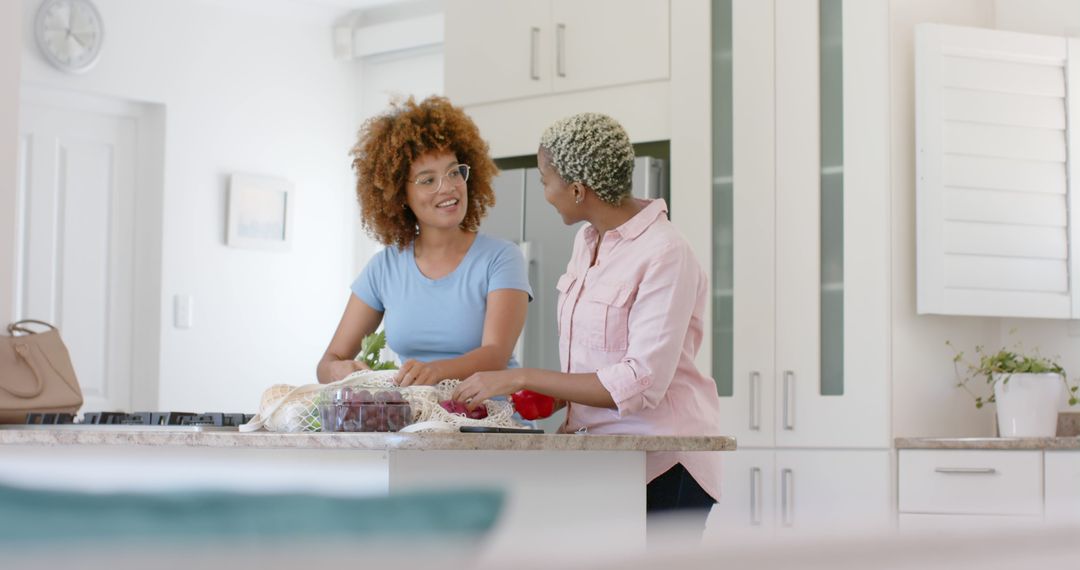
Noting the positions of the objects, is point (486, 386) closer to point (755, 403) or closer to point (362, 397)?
point (362, 397)

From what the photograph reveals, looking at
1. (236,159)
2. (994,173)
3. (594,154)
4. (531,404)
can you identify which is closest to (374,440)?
(531,404)

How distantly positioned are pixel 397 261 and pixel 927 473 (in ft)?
5.16

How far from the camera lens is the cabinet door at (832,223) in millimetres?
3381

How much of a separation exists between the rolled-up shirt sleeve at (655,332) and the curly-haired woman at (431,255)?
29 cm

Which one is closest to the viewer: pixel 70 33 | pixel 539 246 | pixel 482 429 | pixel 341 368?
pixel 482 429

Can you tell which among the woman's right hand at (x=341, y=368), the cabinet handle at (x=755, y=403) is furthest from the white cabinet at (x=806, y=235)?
the woman's right hand at (x=341, y=368)

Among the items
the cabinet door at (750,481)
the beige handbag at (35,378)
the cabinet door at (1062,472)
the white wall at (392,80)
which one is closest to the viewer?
the beige handbag at (35,378)

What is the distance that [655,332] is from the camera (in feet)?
6.59

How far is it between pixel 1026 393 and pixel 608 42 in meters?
1.49

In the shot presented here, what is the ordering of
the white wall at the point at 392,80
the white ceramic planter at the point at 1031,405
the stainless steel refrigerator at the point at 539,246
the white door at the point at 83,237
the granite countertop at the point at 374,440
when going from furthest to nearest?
the white wall at the point at 392,80, the white door at the point at 83,237, the stainless steel refrigerator at the point at 539,246, the white ceramic planter at the point at 1031,405, the granite countertop at the point at 374,440

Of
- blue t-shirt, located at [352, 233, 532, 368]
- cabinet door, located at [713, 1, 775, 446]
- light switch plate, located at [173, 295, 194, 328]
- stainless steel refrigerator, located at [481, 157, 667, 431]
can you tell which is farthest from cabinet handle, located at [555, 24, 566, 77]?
light switch plate, located at [173, 295, 194, 328]

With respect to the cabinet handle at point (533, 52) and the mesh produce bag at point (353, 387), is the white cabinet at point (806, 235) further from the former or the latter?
the mesh produce bag at point (353, 387)

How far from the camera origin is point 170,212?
17.3 ft

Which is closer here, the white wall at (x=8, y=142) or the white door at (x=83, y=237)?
the white wall at (x=8, y=142)
